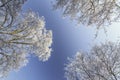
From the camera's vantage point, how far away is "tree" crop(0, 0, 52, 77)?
1788 cm

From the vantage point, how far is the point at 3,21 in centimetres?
1728

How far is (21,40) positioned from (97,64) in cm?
881

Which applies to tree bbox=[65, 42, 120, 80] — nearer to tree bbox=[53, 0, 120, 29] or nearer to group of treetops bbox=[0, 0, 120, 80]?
group of treetops bbox=[0, 0, 120, 80]

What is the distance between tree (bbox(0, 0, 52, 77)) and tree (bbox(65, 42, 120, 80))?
5.69 metres

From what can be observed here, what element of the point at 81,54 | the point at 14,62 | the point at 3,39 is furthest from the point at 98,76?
the point at 3,39

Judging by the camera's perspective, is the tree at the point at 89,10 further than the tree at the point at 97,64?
No

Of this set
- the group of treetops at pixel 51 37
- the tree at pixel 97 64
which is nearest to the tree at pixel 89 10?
the group of treetops at pixel 51 37

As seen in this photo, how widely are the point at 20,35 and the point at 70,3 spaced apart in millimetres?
6645

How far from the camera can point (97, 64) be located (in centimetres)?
2394

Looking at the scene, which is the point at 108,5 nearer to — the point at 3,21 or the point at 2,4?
the point at 2,4

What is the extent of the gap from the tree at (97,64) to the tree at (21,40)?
18.7 feet

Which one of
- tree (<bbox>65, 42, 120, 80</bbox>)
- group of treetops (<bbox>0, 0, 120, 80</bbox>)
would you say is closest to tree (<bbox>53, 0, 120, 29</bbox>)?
group of treetops (<bbox>0, 0, 120, 80</bbox>)

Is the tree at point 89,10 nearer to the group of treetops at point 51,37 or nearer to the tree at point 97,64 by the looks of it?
the group of treetops at point 51,37

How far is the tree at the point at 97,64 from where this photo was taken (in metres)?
22.7
